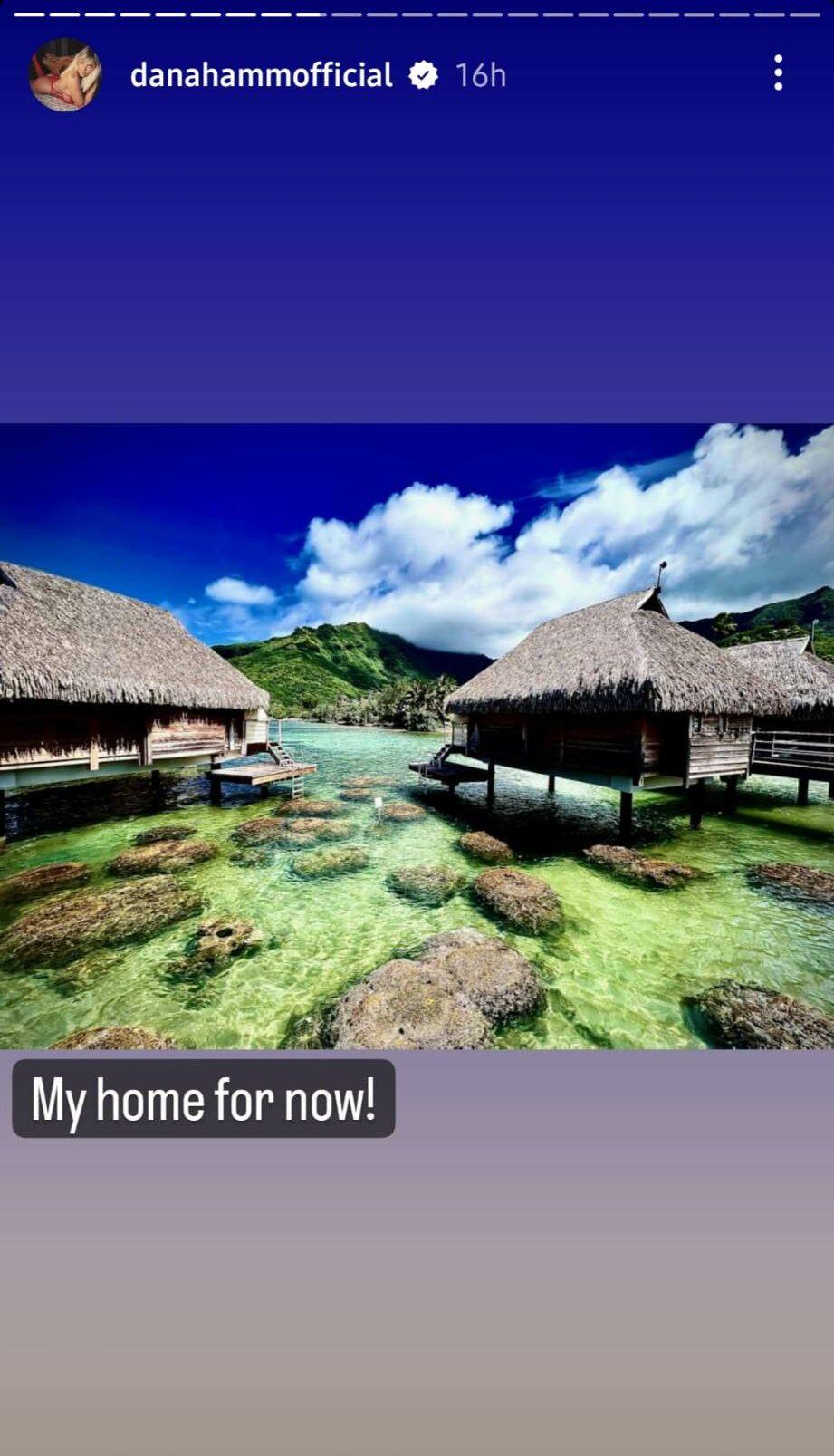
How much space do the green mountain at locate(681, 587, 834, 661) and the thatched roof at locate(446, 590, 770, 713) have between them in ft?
2.55

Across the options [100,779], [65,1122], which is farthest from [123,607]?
[65,1122]

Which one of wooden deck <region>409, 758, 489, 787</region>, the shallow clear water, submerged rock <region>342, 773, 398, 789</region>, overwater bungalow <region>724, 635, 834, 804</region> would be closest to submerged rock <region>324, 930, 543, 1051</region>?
the shallow clear water

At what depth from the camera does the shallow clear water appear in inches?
103

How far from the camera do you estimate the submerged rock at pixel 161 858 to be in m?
4.90

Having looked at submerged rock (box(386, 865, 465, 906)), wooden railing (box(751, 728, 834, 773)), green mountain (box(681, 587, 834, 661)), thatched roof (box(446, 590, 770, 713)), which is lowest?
submerged rock (box(386, 865, 465, 906))

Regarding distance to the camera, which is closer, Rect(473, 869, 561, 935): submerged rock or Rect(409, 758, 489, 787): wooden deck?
Rect(473, 869, 561, 935): submerged rock

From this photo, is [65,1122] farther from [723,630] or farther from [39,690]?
A: [723,630]

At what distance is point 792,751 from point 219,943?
378 inches

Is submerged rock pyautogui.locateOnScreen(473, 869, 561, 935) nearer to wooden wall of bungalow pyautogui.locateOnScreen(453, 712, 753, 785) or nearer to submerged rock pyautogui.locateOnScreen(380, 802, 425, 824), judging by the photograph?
wooden wall of bungalow pyautogui.locateOnScreen(453, 712, 753, 785)

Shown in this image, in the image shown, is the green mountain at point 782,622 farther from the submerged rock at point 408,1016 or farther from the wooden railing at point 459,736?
the submerged rock at point 408,1016

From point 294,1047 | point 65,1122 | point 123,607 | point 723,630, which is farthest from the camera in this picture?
point 723,630

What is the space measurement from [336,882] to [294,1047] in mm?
2203

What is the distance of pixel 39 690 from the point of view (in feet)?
16.5

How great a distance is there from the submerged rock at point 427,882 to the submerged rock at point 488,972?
0.93 m
